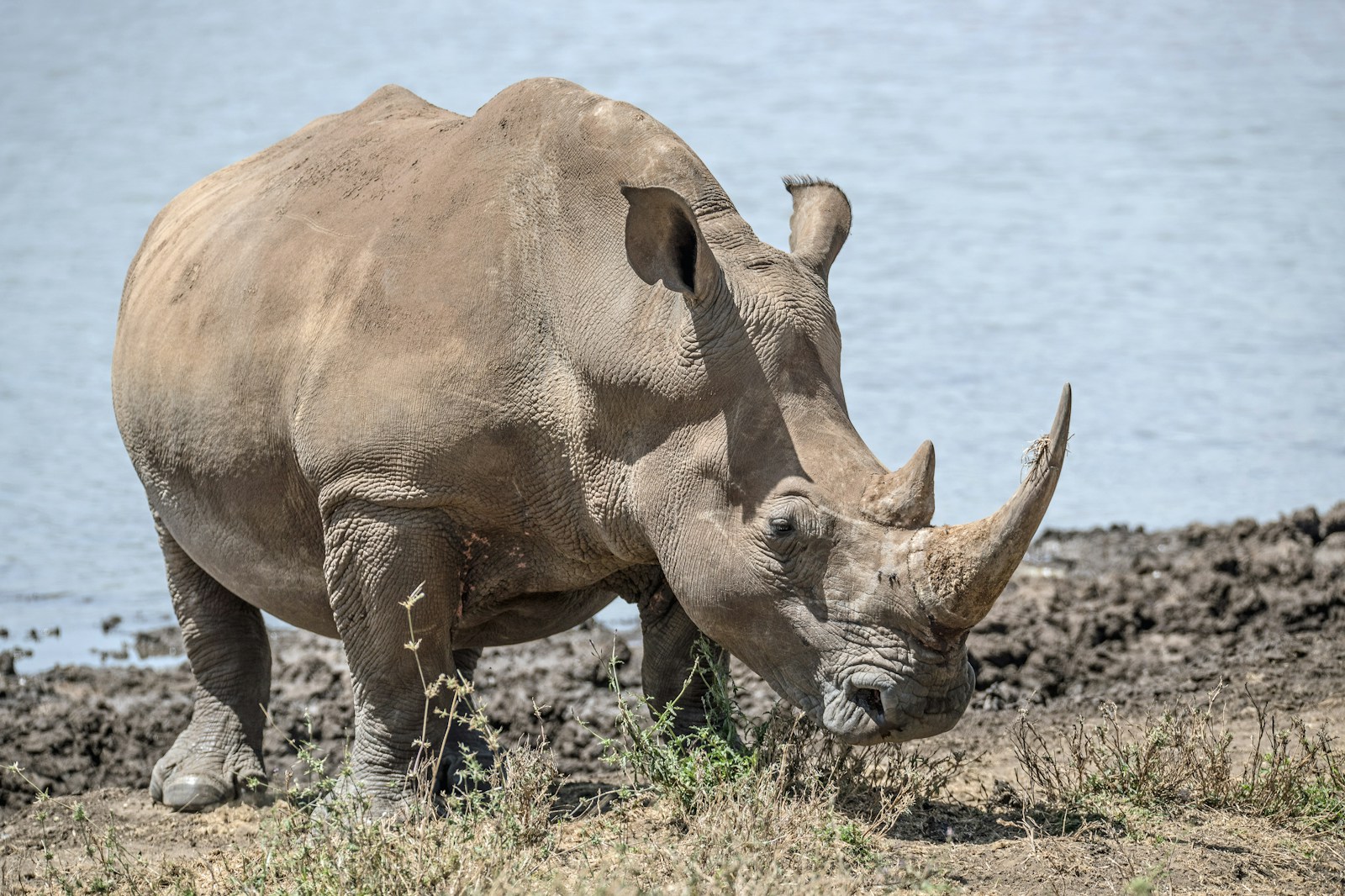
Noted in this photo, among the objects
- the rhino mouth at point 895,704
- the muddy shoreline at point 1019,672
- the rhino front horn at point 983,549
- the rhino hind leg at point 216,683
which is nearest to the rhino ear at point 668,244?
the rhino front horn at point 983,549

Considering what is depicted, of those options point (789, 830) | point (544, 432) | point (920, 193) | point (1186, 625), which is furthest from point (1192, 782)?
point (920, 193)

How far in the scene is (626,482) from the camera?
5.70 metres

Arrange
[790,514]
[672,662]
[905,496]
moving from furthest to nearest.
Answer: [672,662], [790,514], [905,496]

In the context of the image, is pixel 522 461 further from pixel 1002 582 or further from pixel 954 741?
pixel 954 741

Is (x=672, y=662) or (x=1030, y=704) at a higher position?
(x=672, y=662)

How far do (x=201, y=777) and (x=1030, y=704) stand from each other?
3.76m

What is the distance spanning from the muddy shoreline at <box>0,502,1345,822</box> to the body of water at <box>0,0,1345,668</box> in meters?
1.48

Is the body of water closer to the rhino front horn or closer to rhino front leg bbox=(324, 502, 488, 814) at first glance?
rhino front leg bbox=(324, 502, 488, 814)

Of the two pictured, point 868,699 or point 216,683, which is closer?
point 868,699

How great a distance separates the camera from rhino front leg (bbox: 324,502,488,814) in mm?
5941

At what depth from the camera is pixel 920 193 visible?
22.0m

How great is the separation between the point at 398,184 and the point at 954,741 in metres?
3.43

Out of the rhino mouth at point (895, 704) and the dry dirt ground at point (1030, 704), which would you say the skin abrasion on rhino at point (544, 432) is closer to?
the rhino mouth at point (895, 704)

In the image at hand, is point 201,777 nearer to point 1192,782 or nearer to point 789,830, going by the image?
point 789,830
